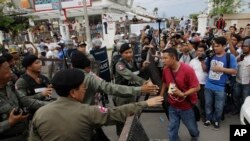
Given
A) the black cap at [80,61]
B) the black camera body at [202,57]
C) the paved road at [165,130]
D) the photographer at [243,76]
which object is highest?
the black cap at [80,61]

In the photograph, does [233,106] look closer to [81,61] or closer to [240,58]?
[240,58]

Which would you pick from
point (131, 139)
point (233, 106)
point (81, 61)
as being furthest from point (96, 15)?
point (131, 139)

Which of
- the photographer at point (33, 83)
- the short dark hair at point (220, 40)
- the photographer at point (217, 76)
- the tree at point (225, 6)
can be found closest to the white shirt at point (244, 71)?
the photographer at point (217, 76)

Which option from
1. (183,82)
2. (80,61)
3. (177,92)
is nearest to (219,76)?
(183,82)

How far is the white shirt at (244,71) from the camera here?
5016 mm

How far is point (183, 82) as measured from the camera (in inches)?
150

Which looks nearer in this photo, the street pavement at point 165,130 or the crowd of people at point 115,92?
the crowd of people at point 115,92

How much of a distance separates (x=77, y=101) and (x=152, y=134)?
341 centimetres

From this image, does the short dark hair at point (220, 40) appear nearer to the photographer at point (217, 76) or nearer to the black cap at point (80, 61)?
the photographer at point (217, 76)

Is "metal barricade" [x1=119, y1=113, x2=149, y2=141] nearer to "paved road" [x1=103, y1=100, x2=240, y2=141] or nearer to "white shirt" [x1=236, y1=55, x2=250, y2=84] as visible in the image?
"paved road" [x1=103, y1=100, x2=240, y2=141]

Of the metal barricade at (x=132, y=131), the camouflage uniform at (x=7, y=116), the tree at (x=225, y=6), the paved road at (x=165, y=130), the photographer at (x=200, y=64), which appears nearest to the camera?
the metal barricade at (x=132, y=131)

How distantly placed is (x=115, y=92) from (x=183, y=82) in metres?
1.26

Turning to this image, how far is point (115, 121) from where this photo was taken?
7.14 feet

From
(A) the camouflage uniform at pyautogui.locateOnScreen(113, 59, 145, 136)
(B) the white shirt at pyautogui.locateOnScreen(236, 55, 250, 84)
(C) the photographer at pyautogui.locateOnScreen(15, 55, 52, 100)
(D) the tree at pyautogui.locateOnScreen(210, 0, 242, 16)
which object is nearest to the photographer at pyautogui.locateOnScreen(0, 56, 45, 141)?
(C) the photographer at pyautogui.locateOnScreen(15, 55, 52, 100)
